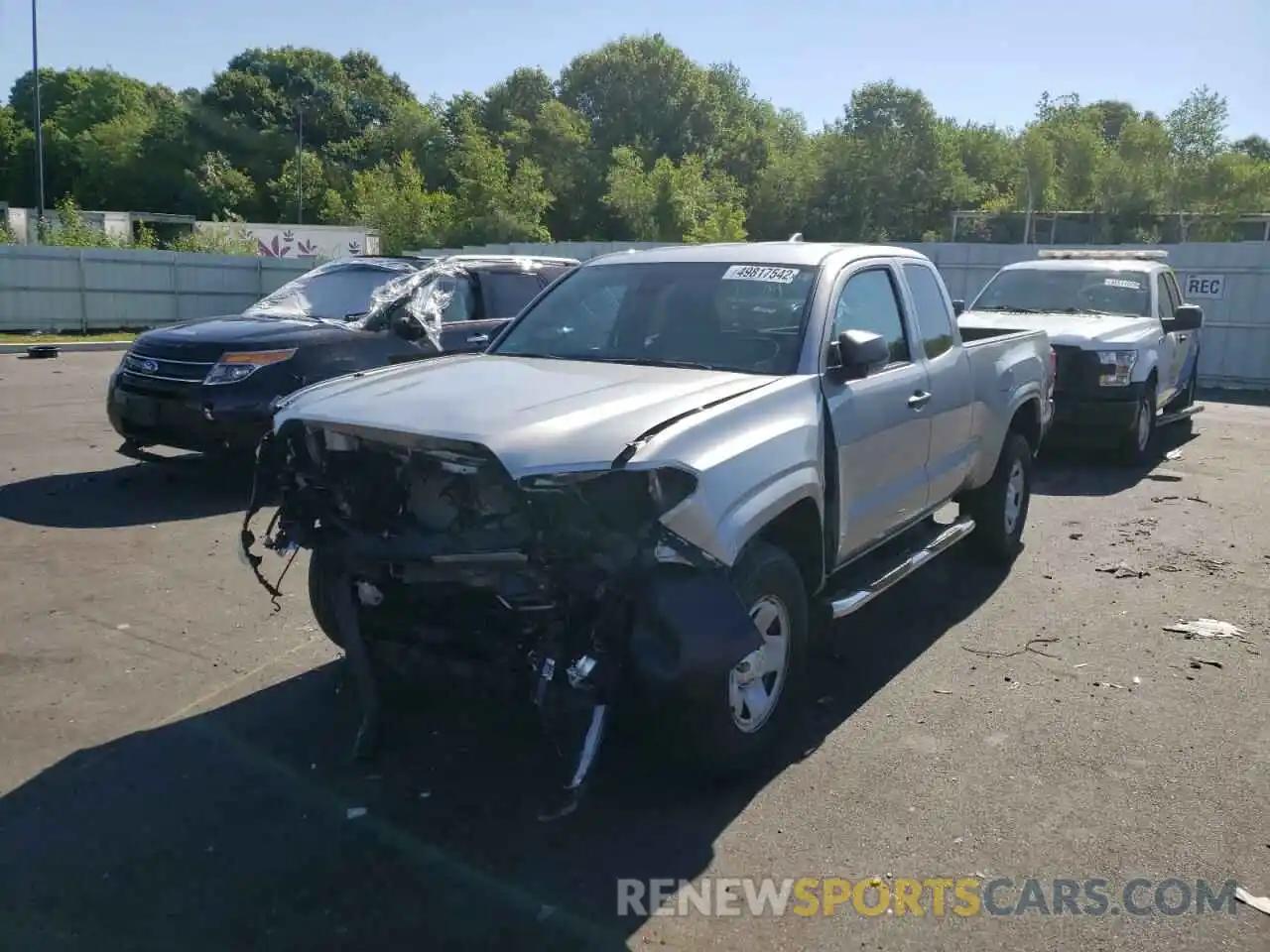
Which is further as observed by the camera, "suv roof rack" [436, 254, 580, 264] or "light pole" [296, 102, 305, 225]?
"light pole" [296, 102, 305, 225]

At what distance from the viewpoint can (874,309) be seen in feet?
17.6

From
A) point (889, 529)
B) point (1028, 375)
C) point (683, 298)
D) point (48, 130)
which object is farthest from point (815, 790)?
point (48, 130)

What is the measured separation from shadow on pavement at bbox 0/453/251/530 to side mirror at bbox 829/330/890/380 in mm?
5043

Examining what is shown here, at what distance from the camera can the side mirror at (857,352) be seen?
4523 mm

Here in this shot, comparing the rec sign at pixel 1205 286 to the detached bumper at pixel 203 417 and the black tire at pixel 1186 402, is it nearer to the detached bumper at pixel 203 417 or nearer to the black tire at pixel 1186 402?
the black tire at pixel 1186 402

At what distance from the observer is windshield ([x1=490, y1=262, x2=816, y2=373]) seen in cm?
477

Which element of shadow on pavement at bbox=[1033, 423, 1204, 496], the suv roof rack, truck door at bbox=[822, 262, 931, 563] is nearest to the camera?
truck door at bbox=[822, 262, 931, 563]

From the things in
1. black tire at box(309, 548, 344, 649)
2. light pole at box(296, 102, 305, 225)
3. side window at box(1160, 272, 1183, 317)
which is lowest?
Result: black tire at box(309, 548, 344, 649)

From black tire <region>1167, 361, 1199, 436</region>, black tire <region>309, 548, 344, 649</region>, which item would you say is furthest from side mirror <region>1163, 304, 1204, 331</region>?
black tire <region>309, 548, 344, 649</region>

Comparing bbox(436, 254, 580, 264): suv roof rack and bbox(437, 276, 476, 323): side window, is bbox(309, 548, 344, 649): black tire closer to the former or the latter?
bbox(437, 276, 476, 323): side window

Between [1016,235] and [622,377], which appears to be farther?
[1016,235]

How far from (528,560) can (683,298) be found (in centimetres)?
206

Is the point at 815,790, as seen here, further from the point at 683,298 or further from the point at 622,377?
the point at 683,298

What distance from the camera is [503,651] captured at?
359 cm
